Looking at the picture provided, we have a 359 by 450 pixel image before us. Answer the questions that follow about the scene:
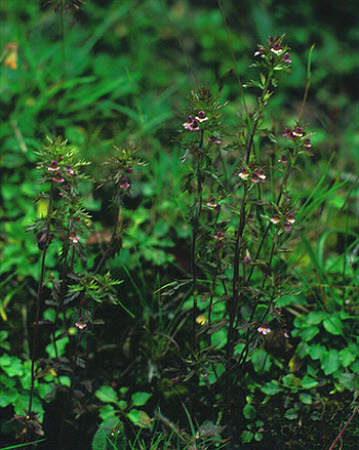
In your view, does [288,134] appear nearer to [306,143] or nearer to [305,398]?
[306,143]

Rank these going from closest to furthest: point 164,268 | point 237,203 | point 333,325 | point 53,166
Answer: point 53,166 → point 237,203 → point 333,325 → point 164,268

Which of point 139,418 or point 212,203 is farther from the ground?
point 212,203

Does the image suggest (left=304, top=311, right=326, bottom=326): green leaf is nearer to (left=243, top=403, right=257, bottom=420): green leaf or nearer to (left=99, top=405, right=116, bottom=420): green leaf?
(left=243, top=403, right=257, bottom=420): green leaf

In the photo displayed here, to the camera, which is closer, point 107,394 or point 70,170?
point 70,170

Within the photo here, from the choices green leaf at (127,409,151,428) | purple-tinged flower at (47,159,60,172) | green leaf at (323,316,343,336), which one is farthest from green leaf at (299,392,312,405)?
purple-tinged flower at (47,159,60,172)

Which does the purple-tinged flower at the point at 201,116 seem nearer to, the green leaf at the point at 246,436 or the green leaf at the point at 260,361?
the green leaf at the point at 260,361

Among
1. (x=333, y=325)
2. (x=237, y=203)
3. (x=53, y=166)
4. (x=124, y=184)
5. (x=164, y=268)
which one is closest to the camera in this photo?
(x=53, y=166)

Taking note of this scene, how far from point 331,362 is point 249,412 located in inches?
13.0

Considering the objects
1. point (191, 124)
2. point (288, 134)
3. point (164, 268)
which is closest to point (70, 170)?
point (191, 124)

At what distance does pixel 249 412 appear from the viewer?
167 centimetres

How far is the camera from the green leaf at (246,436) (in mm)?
1621

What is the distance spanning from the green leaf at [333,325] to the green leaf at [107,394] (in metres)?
0.77

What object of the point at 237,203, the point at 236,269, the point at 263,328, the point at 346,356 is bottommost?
the point at 346,356

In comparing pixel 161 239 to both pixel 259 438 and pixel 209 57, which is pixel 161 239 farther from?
pixel 209 57
